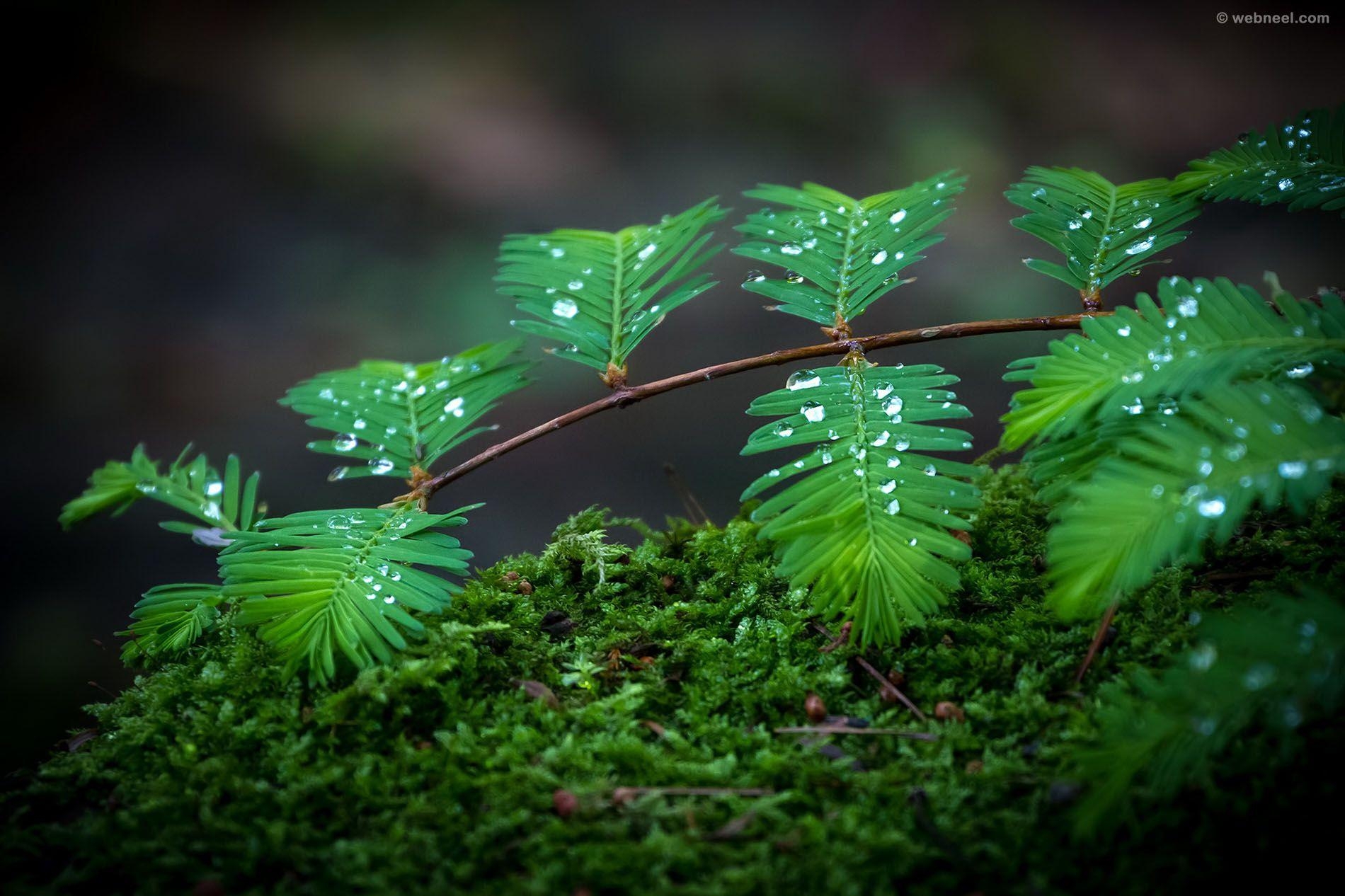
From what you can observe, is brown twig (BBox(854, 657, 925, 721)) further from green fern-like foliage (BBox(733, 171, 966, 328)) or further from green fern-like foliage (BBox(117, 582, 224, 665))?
green fern-like foliage (BBox(117, 582, 224, 665))

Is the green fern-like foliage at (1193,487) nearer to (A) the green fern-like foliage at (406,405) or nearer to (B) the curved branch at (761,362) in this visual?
(B) the curved branch at (761,362)

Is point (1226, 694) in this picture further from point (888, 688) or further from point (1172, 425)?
point (888, 688)

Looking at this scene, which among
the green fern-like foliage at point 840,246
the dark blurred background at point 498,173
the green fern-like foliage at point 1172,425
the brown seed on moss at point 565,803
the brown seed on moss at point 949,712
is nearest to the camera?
the green fern-like foliage at point 1172,425

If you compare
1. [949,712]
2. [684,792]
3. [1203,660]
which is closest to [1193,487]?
[1203,660]

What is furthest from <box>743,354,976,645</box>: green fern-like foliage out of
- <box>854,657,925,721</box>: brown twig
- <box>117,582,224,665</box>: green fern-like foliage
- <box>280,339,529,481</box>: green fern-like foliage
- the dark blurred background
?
the dark blurred background

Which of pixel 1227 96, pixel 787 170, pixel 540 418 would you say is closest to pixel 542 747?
pixel 540 418

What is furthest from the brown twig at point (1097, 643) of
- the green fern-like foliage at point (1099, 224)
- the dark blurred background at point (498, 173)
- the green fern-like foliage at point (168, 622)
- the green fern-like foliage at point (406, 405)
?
the dark blurred background at point (498, 173)
